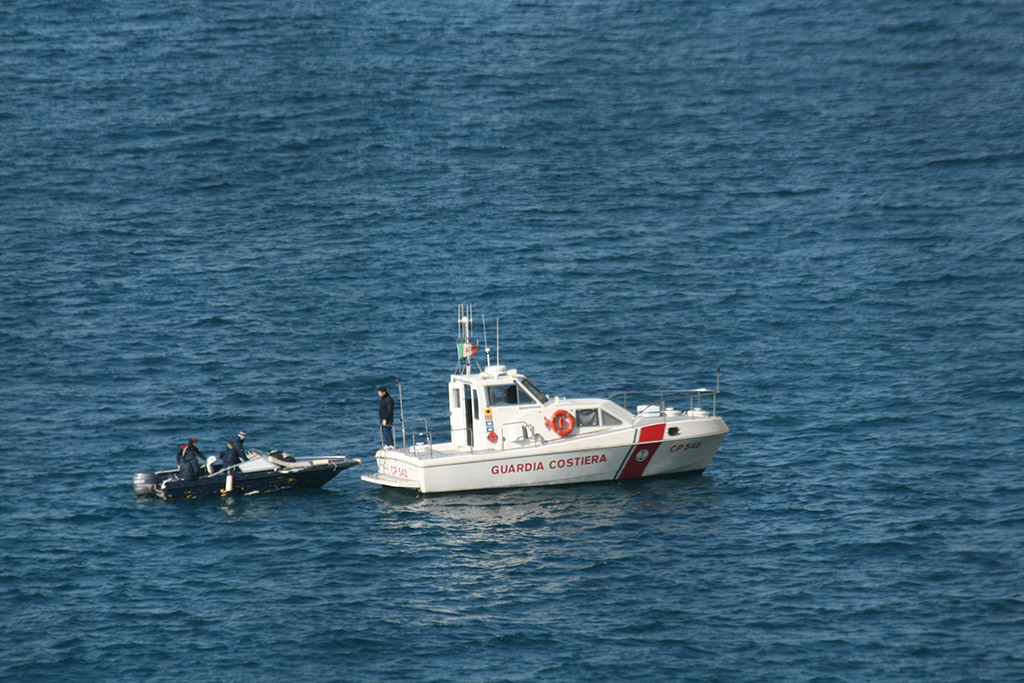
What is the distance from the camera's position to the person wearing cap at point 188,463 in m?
40.0

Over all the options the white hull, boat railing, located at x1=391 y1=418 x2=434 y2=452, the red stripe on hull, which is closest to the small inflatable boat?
boat railing, located at x1=391 y1=418 x2=434 y2=452

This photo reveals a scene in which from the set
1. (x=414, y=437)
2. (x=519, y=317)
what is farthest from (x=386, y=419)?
(x=519, y=317)

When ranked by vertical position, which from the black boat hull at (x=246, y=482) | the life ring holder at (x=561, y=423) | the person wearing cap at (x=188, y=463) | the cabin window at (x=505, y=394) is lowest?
the black boat hull at (x=246, y=482)

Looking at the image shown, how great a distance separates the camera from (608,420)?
40.8 meters

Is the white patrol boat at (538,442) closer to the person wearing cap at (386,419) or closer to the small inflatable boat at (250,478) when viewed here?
the person wearing cap at (386,419)

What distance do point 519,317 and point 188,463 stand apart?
62.5 ft

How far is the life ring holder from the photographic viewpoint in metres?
40.3

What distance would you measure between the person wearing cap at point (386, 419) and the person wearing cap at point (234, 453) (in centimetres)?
467

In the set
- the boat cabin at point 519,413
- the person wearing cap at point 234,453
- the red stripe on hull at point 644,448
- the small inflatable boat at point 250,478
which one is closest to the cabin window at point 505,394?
the boat cabin at point 519,413

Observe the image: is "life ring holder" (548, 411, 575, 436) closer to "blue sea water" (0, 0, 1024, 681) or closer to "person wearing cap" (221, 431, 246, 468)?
"blue sea water" (0, 0, 1024, 681)

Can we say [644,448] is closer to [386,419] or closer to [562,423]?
[562,423]

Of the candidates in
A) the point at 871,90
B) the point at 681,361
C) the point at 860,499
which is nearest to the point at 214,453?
the point at 681,361

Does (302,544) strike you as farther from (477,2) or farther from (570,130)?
(477,2)

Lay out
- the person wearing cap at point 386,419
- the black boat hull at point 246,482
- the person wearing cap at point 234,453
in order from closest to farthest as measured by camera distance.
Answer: the black boat hull at point 246,482, the person wearing cap at point 234,453, the person wearing cap at point 386,419
